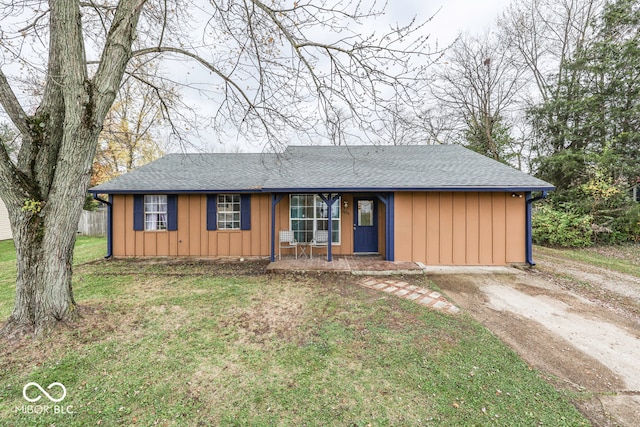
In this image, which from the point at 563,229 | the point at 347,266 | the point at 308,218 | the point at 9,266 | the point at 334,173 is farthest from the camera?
the point at 563,229

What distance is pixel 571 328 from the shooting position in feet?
12.5

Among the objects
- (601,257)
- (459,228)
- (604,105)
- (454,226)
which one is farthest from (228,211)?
(604,105)

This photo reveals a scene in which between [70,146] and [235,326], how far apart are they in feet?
10.8

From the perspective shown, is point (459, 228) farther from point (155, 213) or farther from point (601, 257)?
point (155, 213)

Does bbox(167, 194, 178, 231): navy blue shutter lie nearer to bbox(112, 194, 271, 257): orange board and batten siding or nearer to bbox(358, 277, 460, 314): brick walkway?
bbox(112, 194, 271, 257): orange board and batten siding

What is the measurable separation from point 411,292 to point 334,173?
4104mm

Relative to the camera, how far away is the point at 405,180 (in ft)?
23.4

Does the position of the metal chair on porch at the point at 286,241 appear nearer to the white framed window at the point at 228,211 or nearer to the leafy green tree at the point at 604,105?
the white framed window at the point at 228,211

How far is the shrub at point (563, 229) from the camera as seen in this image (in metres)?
9.77

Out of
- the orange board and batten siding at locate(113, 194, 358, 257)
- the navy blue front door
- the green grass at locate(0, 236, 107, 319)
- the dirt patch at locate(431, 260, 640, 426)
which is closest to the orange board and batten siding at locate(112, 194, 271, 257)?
the orange board and batten siding at locate(113, 194, 358, 257)

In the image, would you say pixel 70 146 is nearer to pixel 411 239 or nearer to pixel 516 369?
pixel 516 369

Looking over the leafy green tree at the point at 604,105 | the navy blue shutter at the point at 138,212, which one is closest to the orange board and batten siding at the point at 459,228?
the leafy green tree at the point at 604,105

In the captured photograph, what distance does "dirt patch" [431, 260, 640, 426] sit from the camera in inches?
98.7

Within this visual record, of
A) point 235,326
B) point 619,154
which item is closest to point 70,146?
point 235,326
